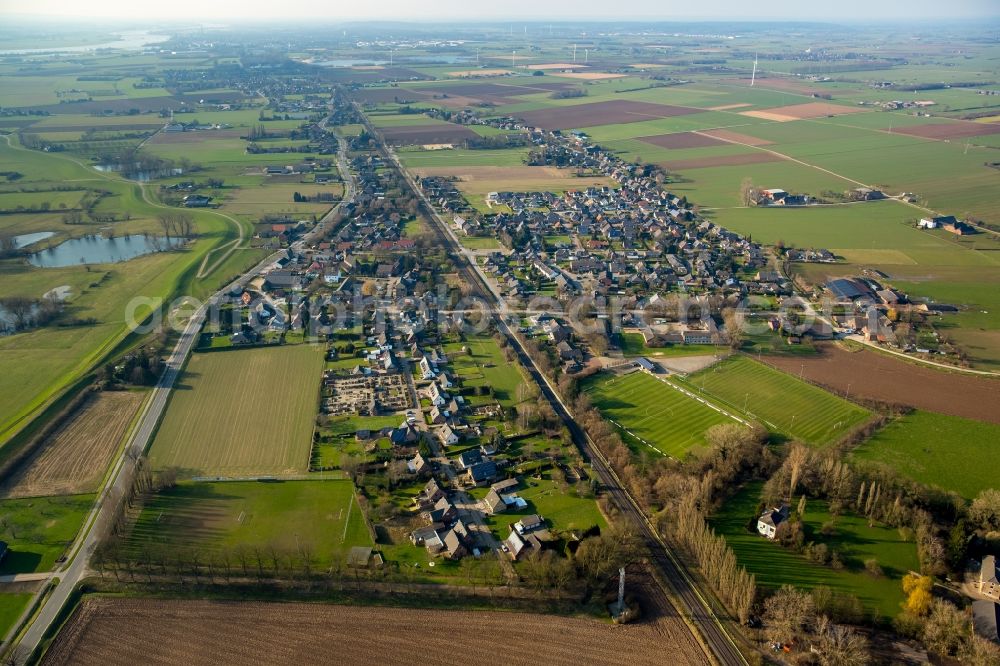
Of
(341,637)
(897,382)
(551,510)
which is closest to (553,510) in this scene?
(551,510)

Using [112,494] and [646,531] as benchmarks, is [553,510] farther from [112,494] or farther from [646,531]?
[112,494]

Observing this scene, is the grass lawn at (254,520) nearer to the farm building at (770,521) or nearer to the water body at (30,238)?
the farm building at (770,521)

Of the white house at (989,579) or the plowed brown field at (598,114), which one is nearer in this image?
the white house at (989,579)

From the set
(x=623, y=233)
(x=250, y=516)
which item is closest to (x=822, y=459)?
(x=250, y=516)

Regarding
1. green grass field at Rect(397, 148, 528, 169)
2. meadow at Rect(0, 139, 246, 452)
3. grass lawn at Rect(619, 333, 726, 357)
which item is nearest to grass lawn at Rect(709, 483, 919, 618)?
grass lawn at Rect(619, 333, 726, 357)

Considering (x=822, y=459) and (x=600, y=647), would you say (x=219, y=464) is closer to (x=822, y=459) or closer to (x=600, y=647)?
(x=600, y=647)

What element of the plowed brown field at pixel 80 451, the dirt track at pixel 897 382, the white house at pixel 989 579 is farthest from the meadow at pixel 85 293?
the white house at pixel 989 579

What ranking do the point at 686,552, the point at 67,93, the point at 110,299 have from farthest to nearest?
1. the point at 67,93
2. the point at 110,299
3. the point at 686,552
